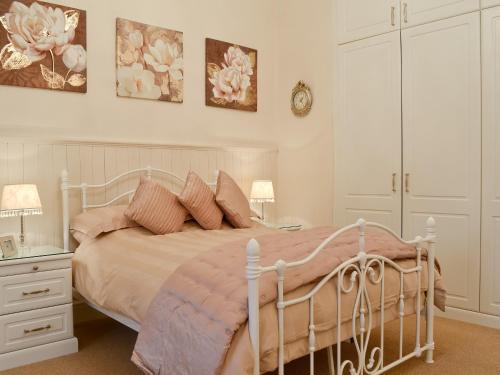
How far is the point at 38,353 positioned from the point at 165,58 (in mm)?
2441

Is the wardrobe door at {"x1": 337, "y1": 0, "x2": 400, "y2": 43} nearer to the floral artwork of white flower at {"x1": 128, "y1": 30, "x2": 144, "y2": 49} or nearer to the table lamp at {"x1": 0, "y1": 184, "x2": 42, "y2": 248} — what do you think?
the floral artwork of white flower at {"x1": 128, "y1": 30, "x2": 144, "y2": 49}

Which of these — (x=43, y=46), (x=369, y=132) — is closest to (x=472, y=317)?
(x=369, y=132)

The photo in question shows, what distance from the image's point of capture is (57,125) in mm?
3355

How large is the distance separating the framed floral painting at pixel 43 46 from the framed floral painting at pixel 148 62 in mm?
310

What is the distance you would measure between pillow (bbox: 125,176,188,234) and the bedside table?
20.3 inches

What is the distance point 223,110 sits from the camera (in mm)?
4391

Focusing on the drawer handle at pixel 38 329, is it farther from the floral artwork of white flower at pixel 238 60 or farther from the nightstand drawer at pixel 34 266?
the floral artwork of white flower at pixel 238 60

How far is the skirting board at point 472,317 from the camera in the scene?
3293 millimetres

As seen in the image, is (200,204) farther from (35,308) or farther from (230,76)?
(230,76)

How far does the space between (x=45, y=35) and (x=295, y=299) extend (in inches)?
104

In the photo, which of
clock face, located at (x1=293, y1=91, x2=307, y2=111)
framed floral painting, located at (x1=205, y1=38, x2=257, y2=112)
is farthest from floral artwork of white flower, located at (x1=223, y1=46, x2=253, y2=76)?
clock face, located at (x1=293, y1=91, x2=307, y2=111)

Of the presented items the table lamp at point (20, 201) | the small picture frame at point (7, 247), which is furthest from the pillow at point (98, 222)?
the small picture frame at point (7, 247)

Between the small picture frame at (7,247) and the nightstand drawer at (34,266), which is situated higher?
the small picture frame at (7,247)

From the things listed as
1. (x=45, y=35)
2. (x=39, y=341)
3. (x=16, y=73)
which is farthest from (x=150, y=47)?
(x=39, y=341)
